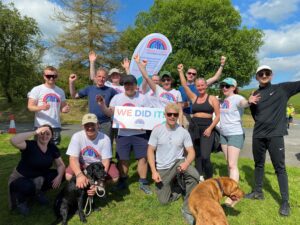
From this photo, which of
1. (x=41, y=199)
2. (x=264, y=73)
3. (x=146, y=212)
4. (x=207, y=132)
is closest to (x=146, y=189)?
(x=146, y=212)

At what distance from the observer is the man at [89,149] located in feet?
15.8

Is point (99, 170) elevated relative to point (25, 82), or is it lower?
lower

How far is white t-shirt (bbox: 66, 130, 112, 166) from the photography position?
4.94 metres

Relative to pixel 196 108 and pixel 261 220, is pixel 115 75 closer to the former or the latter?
pixel 196 108

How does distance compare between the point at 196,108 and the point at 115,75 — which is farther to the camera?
the point at 115,75

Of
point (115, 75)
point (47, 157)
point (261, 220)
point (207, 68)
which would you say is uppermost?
point (207, 68)

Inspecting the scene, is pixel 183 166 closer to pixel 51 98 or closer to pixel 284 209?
pixel 284 209

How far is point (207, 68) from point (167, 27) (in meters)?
5.82

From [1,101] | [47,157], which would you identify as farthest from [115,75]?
[1,101]

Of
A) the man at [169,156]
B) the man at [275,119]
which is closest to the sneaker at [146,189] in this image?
the man at [169,156]

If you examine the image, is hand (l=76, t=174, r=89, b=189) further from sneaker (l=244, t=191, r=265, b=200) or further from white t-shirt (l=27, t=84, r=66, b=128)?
sneaker (l=244, t=191, r=265, b=200)

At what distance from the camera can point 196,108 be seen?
5750 mm

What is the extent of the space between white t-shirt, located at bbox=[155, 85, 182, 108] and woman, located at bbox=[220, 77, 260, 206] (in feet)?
3.37

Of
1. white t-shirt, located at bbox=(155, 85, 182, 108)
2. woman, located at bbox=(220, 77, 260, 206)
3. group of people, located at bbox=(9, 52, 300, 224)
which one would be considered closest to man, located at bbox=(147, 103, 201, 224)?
group of people, located at bbox=(9, 52, 300, 224)
